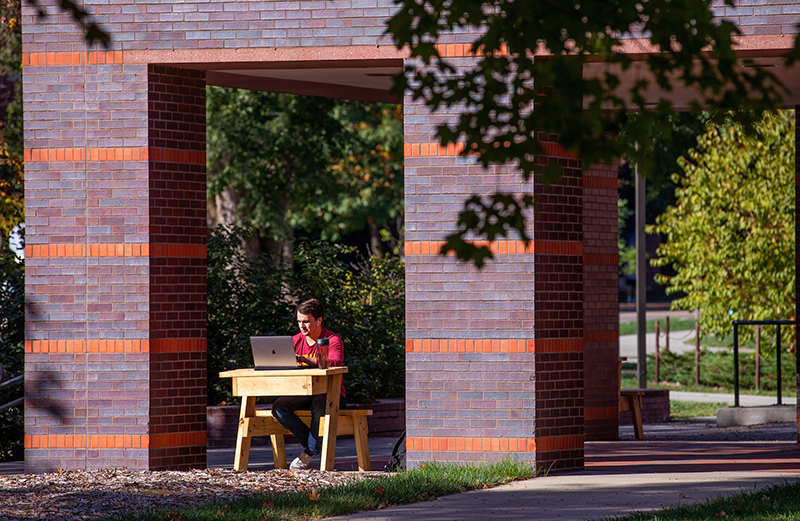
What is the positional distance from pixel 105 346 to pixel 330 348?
196 cm

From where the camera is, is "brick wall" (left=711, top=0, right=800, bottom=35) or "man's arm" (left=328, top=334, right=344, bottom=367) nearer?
"brick wall" (left=711, top=0, right=800, bottom=35)

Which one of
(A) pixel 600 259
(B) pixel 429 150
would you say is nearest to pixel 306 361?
(B) pixel 429 150

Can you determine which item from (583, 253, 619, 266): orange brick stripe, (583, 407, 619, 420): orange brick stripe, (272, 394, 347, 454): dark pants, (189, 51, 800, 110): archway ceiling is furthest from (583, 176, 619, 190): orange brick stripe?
(272, 394, 347, 454): dark pants

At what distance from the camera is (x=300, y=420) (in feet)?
35.6

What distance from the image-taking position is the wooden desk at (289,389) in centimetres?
1045

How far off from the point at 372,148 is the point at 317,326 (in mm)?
22087

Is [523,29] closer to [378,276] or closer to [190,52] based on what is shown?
[190,52]

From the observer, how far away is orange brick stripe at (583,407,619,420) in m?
14.5

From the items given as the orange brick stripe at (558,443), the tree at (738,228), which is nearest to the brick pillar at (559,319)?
the orange brick stripe at (558,443)

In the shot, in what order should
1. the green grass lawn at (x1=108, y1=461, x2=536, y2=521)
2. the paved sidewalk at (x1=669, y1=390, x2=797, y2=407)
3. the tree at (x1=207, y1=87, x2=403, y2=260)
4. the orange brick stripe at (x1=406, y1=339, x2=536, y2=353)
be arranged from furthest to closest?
the tree at (x1=207, y1=87, x2=403, y2=260) < the paved sidewalk at (x1=669, y1=390, x2=797, y2=407) < the orange brick stripe at (x1=406, y1=339, x2=536, y2=353) < the green grass lawn at (x1=108, y1=461, x2=536, y2=521)

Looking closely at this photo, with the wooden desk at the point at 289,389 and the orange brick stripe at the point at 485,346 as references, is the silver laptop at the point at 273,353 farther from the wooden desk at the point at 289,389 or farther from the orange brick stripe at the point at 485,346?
the orange brick stripe at the point at 485,346

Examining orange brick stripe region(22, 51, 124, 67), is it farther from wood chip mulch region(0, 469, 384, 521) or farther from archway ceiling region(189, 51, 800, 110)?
wood chip mulch region(0, 469, 384, 521)

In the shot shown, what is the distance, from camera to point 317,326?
11078 millimetres

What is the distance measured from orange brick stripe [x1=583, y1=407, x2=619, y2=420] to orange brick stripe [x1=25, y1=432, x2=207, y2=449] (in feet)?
18.0
